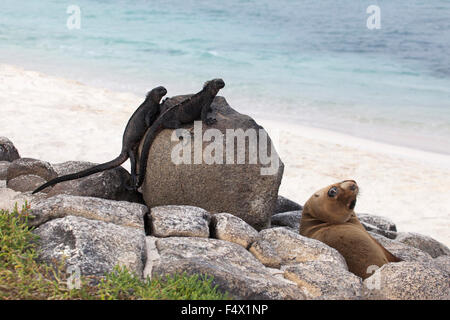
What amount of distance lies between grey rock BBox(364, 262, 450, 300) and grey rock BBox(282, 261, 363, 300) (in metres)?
0.11

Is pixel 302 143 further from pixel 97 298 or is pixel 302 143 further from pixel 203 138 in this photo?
pixel 97 298

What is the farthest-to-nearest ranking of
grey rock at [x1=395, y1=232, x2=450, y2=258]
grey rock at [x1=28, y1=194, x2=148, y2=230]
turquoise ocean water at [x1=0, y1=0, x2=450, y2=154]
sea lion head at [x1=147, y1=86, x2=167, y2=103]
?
turquoise ocean water at [x1=0, y1=0, x2=450, y2=154], grey rock at [x1=395, y1=232, x2=450, y2=258], sea lion head at [x1=147, y1=86, x2=167, y2=103], grey rock at [x1=28, y1=194, x2=148, y2=230]

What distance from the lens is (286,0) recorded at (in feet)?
134

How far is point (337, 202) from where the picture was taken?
17.4 feet

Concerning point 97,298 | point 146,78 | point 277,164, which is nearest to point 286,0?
point 146,78

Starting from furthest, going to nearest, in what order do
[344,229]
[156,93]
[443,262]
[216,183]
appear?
[443,262]
[156,93]
[216,183]
[344,229]

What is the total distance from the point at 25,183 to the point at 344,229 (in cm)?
318

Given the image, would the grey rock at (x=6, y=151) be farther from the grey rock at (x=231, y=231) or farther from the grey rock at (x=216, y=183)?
the grey rock at (x=231, y=231)

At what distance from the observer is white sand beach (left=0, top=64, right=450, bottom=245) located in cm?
916

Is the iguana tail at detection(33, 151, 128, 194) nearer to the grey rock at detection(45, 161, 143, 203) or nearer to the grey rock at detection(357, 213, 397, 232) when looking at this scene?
the grey rock at detection(45, 161, 143, 203)

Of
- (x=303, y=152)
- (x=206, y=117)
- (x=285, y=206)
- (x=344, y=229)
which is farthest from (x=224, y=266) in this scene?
(x=303, y=152)

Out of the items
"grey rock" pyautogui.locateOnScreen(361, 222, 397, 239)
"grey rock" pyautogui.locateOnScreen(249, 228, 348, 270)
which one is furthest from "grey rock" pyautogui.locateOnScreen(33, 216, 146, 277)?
"grey rock" pyautogui.locateOnScreen(361, 222, 397, 239)

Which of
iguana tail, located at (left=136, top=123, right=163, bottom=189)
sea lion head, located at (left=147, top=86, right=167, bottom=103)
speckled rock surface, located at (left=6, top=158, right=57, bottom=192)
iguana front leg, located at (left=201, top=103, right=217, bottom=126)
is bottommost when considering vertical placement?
speckled rock surface, located at (left=6, top=158, right=57, bottom=192)

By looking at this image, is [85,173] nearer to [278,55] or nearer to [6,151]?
[6,151]
